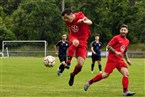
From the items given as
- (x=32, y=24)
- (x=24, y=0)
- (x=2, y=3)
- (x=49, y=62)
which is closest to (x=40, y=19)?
(x=32, y=24)

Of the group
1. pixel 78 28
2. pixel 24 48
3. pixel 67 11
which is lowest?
pixel 24 48

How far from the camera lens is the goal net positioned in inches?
2033

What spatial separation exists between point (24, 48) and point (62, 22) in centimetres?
859

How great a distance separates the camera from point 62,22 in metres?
58.8

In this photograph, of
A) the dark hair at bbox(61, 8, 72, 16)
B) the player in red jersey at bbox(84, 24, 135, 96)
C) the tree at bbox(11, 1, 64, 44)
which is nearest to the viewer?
the player in red jersey at bbox(84, 24, 135, 96)

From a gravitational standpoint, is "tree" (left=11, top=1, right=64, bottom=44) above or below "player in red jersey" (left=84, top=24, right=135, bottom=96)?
below

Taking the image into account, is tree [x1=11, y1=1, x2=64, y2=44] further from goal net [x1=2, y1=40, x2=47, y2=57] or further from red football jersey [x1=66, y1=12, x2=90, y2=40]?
red football jersey [x1=66, y1=12, x2=90, y2=40]

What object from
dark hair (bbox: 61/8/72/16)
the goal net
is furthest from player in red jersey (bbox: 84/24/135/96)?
the goal net

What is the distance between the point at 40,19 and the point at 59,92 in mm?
47347

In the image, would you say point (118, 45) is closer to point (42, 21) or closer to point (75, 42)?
point (75, 42)

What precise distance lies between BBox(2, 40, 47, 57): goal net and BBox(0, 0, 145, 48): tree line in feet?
17.1

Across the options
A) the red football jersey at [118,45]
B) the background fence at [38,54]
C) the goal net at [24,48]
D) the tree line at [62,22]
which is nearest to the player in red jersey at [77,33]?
the red football jersey at [118,45]

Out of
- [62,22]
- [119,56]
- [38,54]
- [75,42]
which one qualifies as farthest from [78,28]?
[62,22]

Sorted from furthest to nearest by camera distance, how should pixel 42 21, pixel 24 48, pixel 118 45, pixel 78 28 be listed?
1. pixel 42 21
2. pixel 24 48
3. pixel 78 28
4. pixel 118 45
